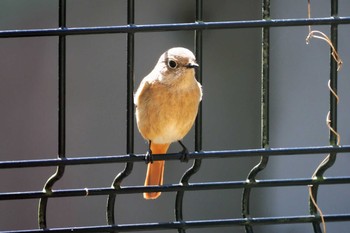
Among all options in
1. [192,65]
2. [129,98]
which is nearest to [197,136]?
[129,98]

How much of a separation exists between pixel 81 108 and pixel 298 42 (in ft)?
5.83

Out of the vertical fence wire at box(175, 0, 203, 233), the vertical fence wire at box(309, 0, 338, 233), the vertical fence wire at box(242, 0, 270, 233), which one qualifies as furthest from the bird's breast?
the vertical fence wire at box(309, 0, 338, 233)

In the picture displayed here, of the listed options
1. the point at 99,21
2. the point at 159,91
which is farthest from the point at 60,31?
the point at 99,21

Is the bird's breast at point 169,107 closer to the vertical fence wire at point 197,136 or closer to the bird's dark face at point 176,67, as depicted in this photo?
the bird's dark face at point 176,67

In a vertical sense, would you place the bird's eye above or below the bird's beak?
above

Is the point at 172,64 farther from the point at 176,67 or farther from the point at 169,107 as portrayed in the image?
the point at 169,107

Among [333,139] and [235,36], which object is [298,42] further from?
[333,139]

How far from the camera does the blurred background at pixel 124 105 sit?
317 inches

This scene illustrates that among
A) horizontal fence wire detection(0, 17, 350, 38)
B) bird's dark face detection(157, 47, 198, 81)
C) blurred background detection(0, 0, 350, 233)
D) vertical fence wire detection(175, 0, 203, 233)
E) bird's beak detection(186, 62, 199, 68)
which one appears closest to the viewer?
horizontal fence wire detection(0, 17, 350, 38)

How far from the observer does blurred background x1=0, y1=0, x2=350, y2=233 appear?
805 centimetres

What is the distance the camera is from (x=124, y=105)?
807 centimetres

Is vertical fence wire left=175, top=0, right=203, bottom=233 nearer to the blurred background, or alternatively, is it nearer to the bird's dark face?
the bird's dark face

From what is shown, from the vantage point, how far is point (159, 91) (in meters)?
5.06

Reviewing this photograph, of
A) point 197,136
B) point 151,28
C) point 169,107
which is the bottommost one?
point 197,136
